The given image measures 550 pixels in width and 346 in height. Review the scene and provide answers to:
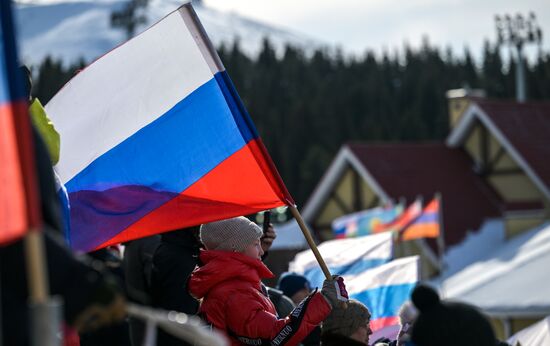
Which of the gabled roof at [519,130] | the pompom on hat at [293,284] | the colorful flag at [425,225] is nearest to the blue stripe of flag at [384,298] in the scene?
the pompom on hat at [293,284]

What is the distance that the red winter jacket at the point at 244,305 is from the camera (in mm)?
4973

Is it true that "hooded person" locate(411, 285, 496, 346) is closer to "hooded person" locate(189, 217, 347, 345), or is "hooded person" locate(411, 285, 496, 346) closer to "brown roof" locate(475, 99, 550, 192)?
"hooded person" locate(189, 217, 347, 345)

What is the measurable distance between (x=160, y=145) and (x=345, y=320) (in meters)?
1.21

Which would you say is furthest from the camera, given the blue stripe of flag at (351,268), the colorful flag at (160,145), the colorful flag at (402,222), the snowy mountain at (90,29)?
the snowy mountain at (90,29)

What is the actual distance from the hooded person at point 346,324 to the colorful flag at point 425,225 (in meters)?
15.2

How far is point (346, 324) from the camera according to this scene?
5.08 m

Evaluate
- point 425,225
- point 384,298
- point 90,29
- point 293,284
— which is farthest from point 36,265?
point 90,29

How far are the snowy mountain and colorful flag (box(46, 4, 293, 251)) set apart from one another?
10682 centimetres

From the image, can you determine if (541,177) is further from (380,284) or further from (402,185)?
(380,284)

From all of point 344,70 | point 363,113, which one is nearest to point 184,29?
point 363,113

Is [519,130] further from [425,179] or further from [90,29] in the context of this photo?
[90,29]

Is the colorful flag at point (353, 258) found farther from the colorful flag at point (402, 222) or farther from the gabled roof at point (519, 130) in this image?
the gabled roof at point (519, 130)

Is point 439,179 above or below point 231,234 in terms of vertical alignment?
below

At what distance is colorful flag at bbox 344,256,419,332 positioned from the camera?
24.7ft
